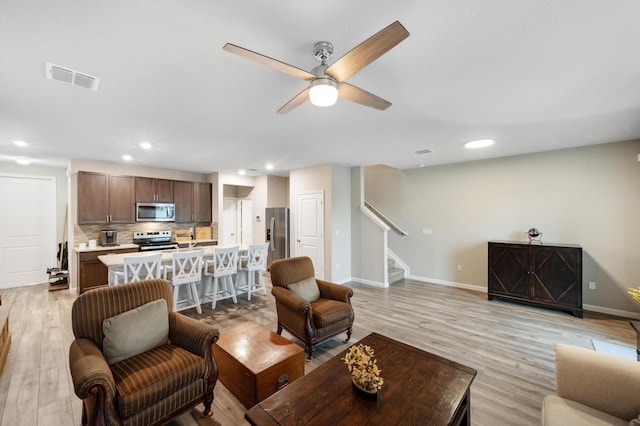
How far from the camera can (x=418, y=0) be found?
1.32 meters

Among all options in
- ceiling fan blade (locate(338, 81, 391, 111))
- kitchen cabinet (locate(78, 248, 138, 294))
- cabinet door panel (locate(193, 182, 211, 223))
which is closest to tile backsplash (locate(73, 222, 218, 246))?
cabinet door panel (locate(193, 182, 211, 223))

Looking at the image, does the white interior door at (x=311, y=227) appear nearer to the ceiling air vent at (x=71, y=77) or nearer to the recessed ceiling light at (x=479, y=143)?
the recessed ceiling light at (x=479, y=143)

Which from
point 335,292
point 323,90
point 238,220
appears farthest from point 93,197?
point 323,90

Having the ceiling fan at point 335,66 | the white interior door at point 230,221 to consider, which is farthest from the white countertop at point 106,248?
the ceiling fan at point 335,66

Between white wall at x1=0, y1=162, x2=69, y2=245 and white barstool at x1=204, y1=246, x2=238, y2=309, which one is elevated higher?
white wall at x1=0, y1=162, x2=69, y2=245

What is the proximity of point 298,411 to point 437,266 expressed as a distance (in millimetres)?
5126

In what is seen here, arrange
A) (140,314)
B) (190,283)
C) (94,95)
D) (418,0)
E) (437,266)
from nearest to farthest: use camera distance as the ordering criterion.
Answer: (418,0), (140,314), (94,95), (190,283), (437,266)

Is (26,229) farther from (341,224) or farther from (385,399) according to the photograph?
(385,399)

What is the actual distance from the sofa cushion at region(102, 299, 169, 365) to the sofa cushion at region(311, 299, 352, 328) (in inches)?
55.8

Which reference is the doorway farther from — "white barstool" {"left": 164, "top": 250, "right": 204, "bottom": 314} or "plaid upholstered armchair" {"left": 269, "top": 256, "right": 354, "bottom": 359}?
"plaid upholstered armchair" {"left": 269, "top": 256, "right": 354, "bottom": 359}

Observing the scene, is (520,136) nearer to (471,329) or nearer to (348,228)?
(471,329)

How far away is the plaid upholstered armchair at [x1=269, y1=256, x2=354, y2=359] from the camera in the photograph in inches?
111

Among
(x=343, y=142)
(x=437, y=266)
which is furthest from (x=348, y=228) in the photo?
(x=343, y=142)

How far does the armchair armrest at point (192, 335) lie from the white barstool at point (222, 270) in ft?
6.79
